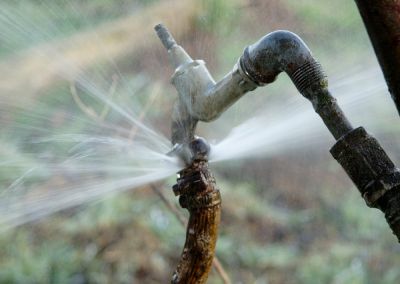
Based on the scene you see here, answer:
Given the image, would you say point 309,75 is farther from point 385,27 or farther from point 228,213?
point 228,213

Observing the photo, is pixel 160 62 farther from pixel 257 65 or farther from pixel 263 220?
pixel 257 65

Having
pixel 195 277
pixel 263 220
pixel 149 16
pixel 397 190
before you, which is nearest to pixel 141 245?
pixel 263 220

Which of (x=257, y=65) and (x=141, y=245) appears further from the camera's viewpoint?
(x=141, y=245)

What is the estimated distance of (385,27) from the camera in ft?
2.05

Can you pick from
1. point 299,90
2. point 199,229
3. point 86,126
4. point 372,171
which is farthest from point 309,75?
point 86,126

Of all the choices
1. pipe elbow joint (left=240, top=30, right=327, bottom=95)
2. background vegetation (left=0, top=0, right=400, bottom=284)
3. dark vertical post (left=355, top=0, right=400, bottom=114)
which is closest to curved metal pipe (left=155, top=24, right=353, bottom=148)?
pipe elbow joint (left=240, top=30, right=327, bottom=95)

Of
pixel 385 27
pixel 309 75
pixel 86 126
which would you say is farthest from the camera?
pixel 86 126

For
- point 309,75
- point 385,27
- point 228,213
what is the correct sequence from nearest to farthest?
point 385,27 < point 309,75 < point 228,213

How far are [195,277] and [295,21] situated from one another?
1875 mm

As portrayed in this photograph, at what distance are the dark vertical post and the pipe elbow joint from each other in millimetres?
146

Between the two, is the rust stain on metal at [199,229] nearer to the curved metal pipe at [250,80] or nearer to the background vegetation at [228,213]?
the curved metal pipe at [250,80]

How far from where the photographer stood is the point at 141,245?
8.14 feet

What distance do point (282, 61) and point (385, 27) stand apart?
0.66ft

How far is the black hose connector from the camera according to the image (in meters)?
0.70
